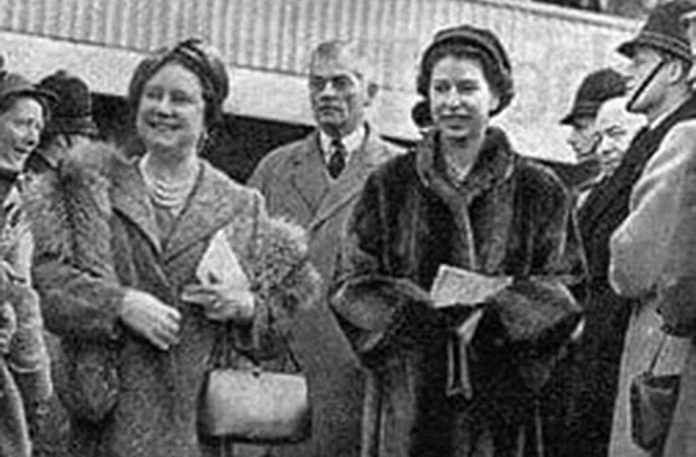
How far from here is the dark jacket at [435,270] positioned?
6.80 metres

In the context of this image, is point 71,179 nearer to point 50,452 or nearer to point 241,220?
point 241,220

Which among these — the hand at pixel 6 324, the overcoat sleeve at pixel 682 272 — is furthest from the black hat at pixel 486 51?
the hand at pixel 6 324

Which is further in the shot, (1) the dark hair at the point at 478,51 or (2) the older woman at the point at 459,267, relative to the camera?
(1) the dark hair at the point at 478,51

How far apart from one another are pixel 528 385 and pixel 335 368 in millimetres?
1376

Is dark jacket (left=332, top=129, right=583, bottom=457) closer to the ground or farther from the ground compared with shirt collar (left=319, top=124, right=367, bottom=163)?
closer to the ground

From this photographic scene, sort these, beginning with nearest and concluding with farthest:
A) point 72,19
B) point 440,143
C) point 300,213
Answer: point 440,143 → point 300,213 → point 72,19

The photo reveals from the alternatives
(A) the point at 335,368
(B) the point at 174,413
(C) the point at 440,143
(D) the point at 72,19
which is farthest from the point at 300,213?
(D) the point at 72,19

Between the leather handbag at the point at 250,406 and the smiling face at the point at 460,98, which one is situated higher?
the smiling face at the point at 460,98

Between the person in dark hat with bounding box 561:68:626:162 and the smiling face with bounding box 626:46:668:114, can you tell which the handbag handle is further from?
the person in dark hat with bounding box 561:68:626:162

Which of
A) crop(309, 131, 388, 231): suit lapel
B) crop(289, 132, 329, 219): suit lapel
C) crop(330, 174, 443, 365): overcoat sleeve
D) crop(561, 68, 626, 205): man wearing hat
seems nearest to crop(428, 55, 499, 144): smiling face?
crop(330, 174, 443, 365): overcoat sleeve

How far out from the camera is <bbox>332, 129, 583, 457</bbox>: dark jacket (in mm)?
6801

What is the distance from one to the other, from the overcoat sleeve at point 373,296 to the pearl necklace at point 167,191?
580mm

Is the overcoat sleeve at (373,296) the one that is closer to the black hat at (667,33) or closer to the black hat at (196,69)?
the black hat at (196,69)

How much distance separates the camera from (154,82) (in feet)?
22.4
